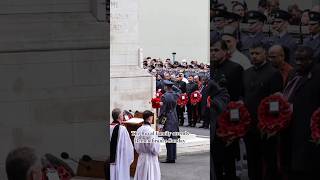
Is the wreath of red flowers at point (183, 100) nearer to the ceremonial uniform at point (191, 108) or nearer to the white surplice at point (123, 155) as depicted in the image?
the ceremonial uniform at point (191, 108)

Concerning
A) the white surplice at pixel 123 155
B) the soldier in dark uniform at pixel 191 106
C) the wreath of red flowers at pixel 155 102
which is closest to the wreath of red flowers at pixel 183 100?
the soldier in dark uniform at pixel 191 106

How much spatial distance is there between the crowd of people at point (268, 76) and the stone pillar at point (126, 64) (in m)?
8.31

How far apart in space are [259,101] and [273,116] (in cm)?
11

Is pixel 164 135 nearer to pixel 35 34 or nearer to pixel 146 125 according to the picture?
pixel 146 125

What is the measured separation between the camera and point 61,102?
380 centimetres

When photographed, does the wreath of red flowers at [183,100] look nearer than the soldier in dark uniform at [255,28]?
No

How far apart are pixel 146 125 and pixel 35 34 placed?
13.9ft

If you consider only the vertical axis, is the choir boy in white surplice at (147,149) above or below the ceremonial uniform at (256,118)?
below

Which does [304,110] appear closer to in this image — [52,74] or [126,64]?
[52,74]

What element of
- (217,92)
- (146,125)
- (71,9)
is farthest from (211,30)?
(146,125)

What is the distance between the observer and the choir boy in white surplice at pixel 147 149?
7840 mm

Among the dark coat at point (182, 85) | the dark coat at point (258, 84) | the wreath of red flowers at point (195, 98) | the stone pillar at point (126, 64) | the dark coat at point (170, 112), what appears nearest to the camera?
the dark coat at point (258, 84)

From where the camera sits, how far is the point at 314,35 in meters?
3.18

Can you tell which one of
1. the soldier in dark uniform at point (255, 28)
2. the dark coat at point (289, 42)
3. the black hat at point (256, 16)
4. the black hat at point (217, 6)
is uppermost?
the black hat at point (217, 6)
